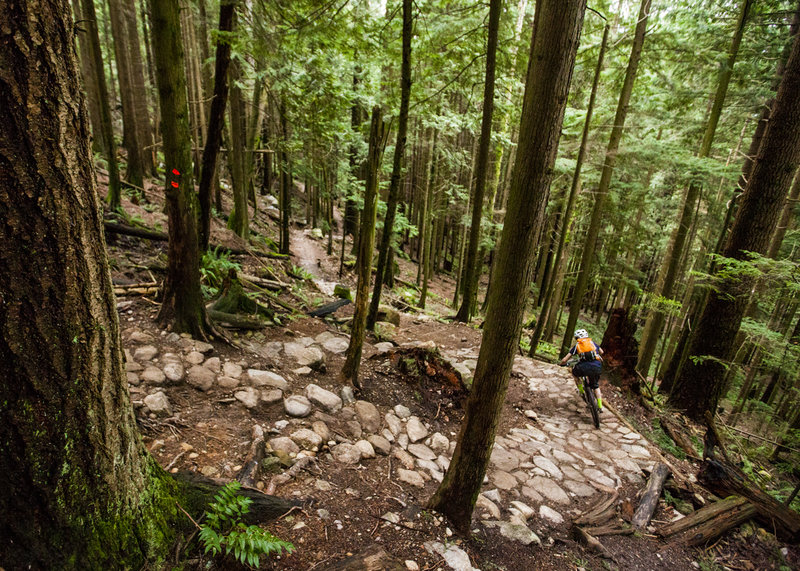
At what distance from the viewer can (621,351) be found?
280 inches

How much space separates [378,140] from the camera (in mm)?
3961

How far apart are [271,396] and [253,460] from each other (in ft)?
3.77

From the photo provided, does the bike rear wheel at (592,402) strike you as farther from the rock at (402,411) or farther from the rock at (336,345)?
the rock at (336,345)

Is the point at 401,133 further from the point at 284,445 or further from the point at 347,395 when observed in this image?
the point at 284,445

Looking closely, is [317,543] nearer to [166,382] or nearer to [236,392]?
[236,392]

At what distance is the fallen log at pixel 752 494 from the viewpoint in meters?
3.73

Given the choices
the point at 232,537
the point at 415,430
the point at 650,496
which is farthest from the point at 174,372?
the point at 650,496

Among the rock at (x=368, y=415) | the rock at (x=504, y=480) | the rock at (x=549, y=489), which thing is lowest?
the rock at (x=549, y=489)

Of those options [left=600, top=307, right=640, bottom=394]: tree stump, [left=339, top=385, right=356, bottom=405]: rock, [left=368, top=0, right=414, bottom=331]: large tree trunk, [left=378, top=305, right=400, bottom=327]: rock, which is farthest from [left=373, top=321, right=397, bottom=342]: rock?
[left=600, top=307, right=640, bottom=394]: tree stump

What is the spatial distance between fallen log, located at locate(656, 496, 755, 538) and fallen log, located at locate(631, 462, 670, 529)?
161 millimetres

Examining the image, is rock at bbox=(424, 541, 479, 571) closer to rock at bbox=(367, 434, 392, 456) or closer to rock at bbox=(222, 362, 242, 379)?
rock at bbox=(367, 434, 392, 456)

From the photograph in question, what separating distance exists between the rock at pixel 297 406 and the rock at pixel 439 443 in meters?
1.66

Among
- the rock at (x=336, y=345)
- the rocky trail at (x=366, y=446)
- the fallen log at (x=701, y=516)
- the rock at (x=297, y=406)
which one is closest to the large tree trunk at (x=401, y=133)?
the rock at (x=336, y=345)

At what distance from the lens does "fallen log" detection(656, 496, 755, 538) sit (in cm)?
367
